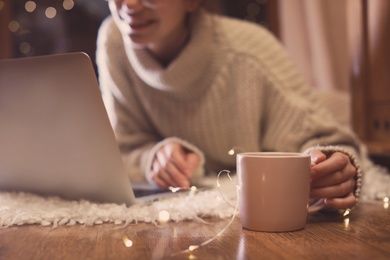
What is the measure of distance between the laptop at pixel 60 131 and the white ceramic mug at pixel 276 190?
205 millimetres

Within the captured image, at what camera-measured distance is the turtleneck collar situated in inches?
46.9

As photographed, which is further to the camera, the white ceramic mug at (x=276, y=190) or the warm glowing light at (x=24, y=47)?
the warm glowing light at (x=24, y=47)

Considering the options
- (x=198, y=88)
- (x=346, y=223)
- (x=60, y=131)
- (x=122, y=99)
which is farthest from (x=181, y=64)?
(x=346, y=223)

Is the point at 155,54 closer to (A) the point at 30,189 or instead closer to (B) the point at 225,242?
(A) the point at 30,189

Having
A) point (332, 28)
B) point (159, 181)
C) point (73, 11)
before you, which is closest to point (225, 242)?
point (159, 181)

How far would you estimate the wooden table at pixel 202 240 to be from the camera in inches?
20.6

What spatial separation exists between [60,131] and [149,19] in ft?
1.64

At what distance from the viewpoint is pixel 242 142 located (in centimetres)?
130

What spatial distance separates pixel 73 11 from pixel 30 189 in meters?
1.67

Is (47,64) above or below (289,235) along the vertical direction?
above

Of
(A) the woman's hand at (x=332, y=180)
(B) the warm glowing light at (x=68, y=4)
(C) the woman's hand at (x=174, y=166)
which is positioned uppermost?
(B) the warm glowing light at (x=68, y=4)

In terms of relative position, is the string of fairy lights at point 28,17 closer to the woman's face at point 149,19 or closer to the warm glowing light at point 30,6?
the warm glowing light at point 30,6

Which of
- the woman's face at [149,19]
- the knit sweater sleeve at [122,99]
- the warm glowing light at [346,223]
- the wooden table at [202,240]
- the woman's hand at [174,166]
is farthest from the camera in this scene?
the knit sweater sleeve at [122,99]

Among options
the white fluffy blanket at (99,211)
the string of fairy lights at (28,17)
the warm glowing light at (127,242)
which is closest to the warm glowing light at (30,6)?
the string of fairy lights at (28,17)
